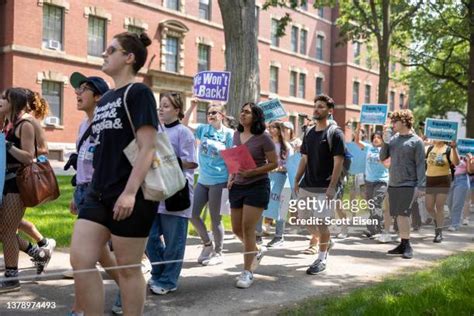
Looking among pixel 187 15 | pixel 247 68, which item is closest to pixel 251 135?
pixel 247 68

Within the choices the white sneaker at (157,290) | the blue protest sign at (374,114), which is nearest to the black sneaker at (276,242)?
the white sneaker at (157,290)

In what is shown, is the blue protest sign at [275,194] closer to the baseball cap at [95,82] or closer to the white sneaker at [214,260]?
the white sneaker at [214,260]

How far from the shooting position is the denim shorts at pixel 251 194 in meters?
5.89

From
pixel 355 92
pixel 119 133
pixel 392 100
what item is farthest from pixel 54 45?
pixel 392 100

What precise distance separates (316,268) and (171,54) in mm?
27362

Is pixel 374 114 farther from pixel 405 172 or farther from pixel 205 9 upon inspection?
pixel 205 9

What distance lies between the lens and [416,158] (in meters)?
7.79

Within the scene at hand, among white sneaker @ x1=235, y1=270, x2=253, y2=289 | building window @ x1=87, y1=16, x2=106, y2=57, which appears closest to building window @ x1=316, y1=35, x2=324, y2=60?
building window @ x1=87, y1=16, x2=106, y2=57

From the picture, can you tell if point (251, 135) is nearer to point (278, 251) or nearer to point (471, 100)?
point (278, 251)

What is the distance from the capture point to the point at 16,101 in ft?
17.7

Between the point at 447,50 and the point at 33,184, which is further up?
the point at 447,50

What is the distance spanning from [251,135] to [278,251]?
254 cm

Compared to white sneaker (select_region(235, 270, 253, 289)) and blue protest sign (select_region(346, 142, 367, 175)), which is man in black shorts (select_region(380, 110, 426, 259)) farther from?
white sneaker (select_region(235, 270, 253, 289))

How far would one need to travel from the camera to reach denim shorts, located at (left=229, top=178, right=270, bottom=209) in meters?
5.89
